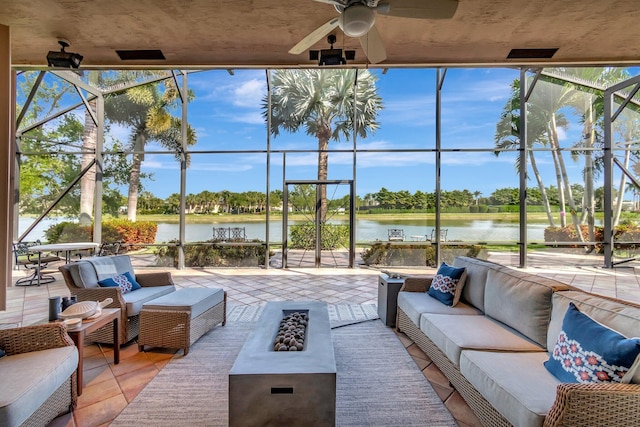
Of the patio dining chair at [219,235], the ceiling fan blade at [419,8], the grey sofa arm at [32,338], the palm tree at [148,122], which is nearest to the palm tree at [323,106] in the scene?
the palm tree at [148,122]

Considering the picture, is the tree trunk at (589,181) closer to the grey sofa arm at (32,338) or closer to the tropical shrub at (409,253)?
the tropical shrub at (409,253)

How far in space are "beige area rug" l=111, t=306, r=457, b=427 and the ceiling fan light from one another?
276 cm

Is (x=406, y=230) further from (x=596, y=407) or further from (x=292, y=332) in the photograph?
(x=596, y=407)

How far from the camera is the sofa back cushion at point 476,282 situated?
2.83 metres

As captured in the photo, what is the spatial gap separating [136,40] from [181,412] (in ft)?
12.5

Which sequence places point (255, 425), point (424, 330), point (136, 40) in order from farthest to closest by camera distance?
point (136, 40), point (424, 330), point (255, 425)

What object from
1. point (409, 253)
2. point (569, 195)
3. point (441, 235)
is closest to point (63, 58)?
point (409, 253)

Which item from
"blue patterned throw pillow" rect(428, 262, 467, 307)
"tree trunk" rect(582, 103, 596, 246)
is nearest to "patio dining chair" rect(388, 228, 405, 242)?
"blue patterned throw pillow" rect(428, 262, 467, 307)

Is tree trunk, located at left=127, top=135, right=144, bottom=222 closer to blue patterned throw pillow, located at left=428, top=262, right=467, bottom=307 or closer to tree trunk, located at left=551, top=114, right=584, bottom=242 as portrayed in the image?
blue patterned throw pillow, located at left=428, top=262, right=467, bottom=307

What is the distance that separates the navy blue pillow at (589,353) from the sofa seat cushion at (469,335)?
0.32 metres

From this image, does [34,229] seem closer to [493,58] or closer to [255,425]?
[255,425]

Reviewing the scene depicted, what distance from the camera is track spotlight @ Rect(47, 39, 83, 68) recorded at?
353cm

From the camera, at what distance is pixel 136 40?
3.52m

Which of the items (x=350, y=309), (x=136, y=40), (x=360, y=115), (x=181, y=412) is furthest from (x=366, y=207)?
(x=181, y=412)
